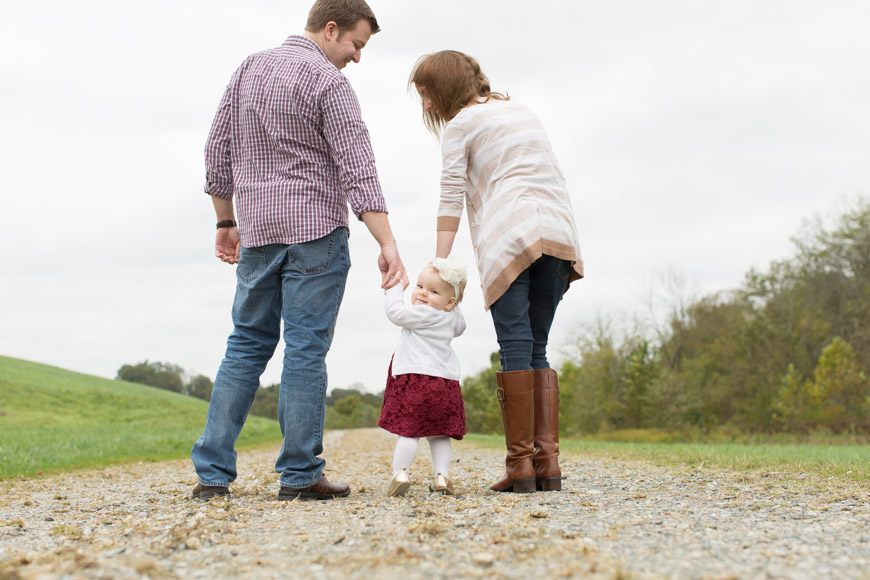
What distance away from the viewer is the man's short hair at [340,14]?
4.50 meters

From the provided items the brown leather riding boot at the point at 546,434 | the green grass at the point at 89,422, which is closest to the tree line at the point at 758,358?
the green grass at the point at 89,422

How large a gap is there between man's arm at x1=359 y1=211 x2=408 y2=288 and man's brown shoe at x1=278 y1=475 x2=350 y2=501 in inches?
46.4

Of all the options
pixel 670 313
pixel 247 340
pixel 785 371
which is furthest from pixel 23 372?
pixel 247 340

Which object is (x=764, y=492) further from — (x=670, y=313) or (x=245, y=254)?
(x=670, y=313)

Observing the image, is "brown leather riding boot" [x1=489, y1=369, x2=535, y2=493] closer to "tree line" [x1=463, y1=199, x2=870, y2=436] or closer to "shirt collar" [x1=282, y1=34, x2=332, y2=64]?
"shirt collar" [x1=282, y1=34, x2=332, y2=64]

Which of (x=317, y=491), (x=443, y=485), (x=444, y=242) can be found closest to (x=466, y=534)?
(x=443, y=485)

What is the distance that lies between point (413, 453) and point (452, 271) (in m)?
1.07

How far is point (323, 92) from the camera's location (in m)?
4.24

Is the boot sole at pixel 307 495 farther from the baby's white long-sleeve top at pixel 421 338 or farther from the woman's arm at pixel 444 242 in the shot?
the woman's arm at pixel 444 242

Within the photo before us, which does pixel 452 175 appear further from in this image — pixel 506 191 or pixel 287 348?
pixel 287 348

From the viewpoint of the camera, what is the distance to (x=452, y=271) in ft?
14.4

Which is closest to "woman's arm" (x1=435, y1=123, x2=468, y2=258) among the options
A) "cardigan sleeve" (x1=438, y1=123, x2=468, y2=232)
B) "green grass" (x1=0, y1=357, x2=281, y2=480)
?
"cardigan sleeve" (x1=438, y1=123, x2=468, y2=232)

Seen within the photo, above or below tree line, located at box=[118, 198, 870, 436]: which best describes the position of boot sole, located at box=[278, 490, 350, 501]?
below

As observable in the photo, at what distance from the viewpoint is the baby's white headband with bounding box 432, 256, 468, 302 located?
4387 mm
